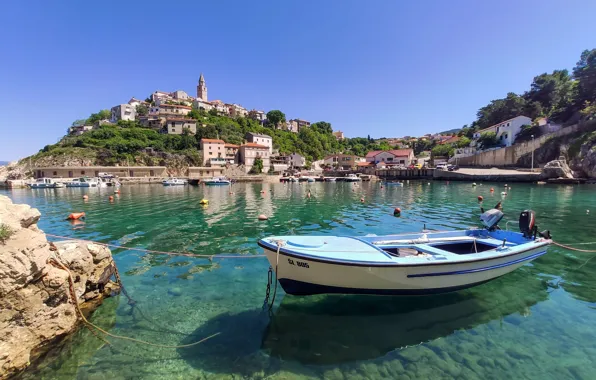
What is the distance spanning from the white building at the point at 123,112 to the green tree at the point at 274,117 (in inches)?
2213

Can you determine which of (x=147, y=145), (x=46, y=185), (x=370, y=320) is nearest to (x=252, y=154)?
(x=147, y=145)

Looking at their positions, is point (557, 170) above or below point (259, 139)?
below

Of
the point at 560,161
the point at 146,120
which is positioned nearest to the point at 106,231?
the point at 560,161

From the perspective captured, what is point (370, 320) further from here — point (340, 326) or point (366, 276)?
point (366, 276)

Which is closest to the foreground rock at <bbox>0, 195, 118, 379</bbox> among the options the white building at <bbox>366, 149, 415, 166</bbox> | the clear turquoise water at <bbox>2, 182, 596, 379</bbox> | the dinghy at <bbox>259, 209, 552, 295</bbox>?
the clear turquoise water at <bbox>2, 182, 596, 379</bbox>

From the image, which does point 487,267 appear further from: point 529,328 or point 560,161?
point 560,161

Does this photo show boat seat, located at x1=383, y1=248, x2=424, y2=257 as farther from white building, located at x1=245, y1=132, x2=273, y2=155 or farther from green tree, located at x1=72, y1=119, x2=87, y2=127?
green tree, located at x1=72, y1=119, x2=87, y2=127

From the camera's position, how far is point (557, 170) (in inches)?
1933

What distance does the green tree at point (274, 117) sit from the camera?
12825cm

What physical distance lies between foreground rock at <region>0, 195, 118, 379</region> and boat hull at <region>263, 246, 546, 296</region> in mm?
4535

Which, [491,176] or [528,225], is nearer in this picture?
[528,225]

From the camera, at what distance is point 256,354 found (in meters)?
5.63

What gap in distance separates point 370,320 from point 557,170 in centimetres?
6250

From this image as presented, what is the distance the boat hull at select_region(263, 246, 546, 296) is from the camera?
6516 millimetres
